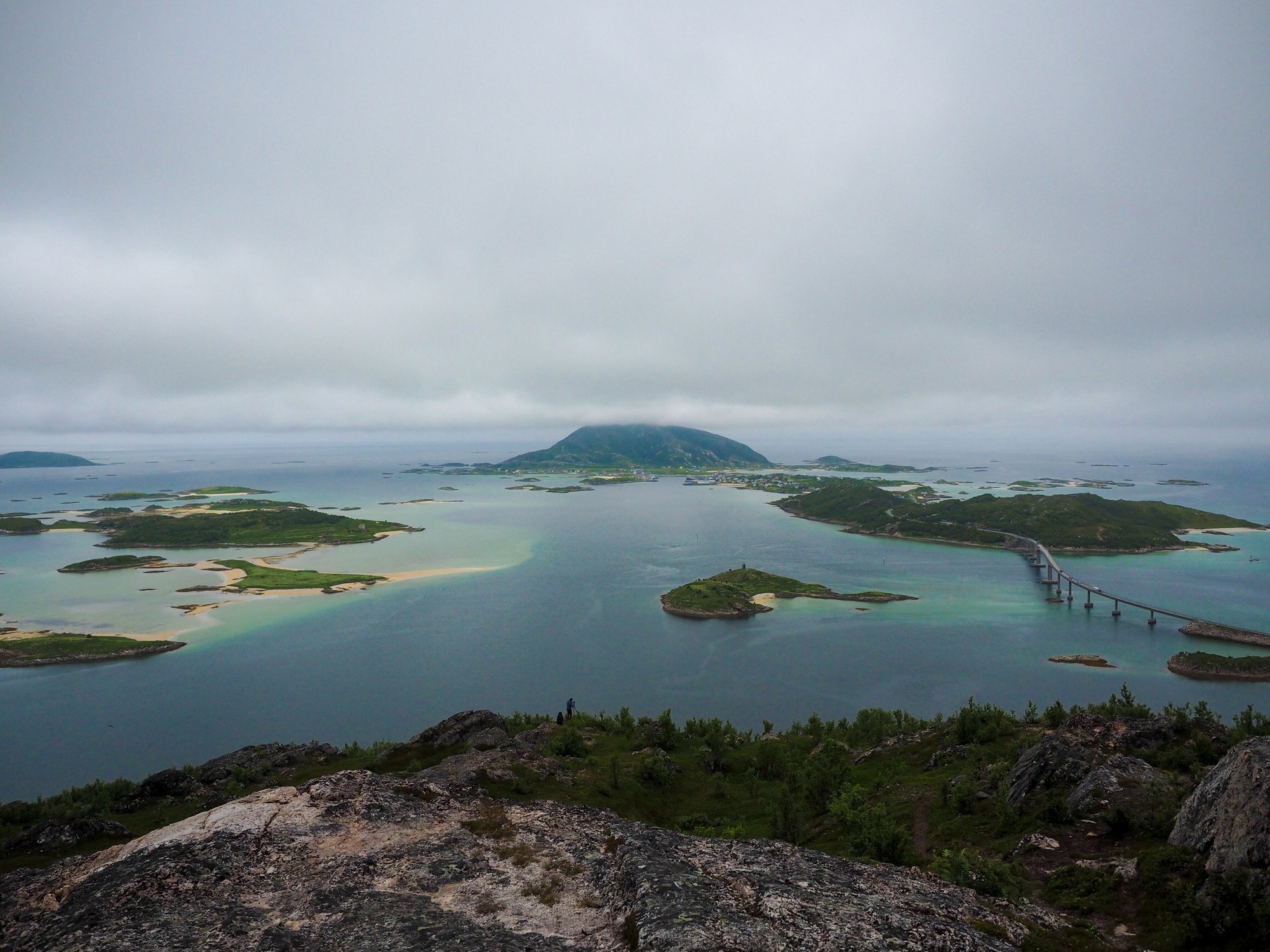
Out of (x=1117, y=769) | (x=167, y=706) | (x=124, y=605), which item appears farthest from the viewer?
(x=124, y=605)

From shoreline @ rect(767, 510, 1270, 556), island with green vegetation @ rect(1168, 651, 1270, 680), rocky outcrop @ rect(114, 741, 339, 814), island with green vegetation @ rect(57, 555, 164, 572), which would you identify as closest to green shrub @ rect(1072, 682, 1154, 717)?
rocky outcrop @ rect(114, 741, 339, 814)

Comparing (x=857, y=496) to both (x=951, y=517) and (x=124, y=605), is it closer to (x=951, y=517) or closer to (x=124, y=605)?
(x=951, y=517)

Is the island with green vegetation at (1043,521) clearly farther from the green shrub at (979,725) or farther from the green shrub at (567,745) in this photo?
the green shrub at (567,745)

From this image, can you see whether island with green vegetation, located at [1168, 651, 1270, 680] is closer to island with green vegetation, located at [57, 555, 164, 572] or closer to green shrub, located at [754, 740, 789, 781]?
green shrub, located at [754, 740, 789, 781]

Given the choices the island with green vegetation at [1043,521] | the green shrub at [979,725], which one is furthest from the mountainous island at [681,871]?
the island with green vegetation at [1043,521]

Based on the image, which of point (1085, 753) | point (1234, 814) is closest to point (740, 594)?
point (1085, 753)

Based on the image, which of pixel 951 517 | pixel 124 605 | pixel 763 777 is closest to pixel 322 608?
pixel 124 605
